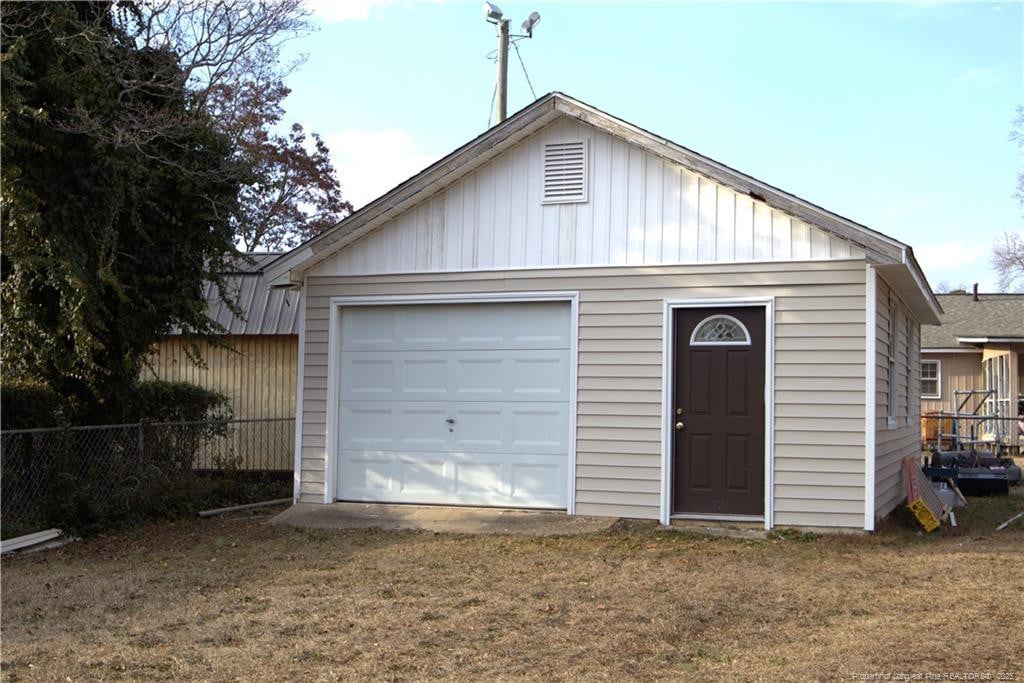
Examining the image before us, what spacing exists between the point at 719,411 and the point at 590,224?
244 centimetres

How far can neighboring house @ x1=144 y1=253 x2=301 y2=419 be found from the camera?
1642 cm

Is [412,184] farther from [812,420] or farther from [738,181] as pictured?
[812,420]

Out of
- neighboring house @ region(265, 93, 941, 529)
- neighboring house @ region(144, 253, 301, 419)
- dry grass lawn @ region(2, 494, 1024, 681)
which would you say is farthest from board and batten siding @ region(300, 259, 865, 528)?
neighboring house @ region(144, 253, 301, 419)

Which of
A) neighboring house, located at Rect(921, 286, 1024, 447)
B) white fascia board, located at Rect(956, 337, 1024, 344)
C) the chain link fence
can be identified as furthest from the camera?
neighboring house, located at Rect(921, 286, 1024, 447)

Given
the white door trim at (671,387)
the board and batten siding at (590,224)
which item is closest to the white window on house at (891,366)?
the white door trim at (671,387)

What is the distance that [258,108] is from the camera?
27.2m

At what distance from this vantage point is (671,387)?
1093cm

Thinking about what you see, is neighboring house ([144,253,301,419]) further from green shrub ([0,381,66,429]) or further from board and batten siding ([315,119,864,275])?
green shrub ([0,381,66,429])

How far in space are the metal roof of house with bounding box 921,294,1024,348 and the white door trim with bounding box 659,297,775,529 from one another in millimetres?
16508

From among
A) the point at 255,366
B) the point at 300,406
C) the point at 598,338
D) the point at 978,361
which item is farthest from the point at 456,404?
the point at 978,361

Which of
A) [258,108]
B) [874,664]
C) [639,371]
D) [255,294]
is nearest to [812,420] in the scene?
[639,371]

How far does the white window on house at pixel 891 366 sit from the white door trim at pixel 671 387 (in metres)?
2.01

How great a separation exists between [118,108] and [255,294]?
19.9ft

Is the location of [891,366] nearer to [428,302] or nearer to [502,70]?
[428,302]
